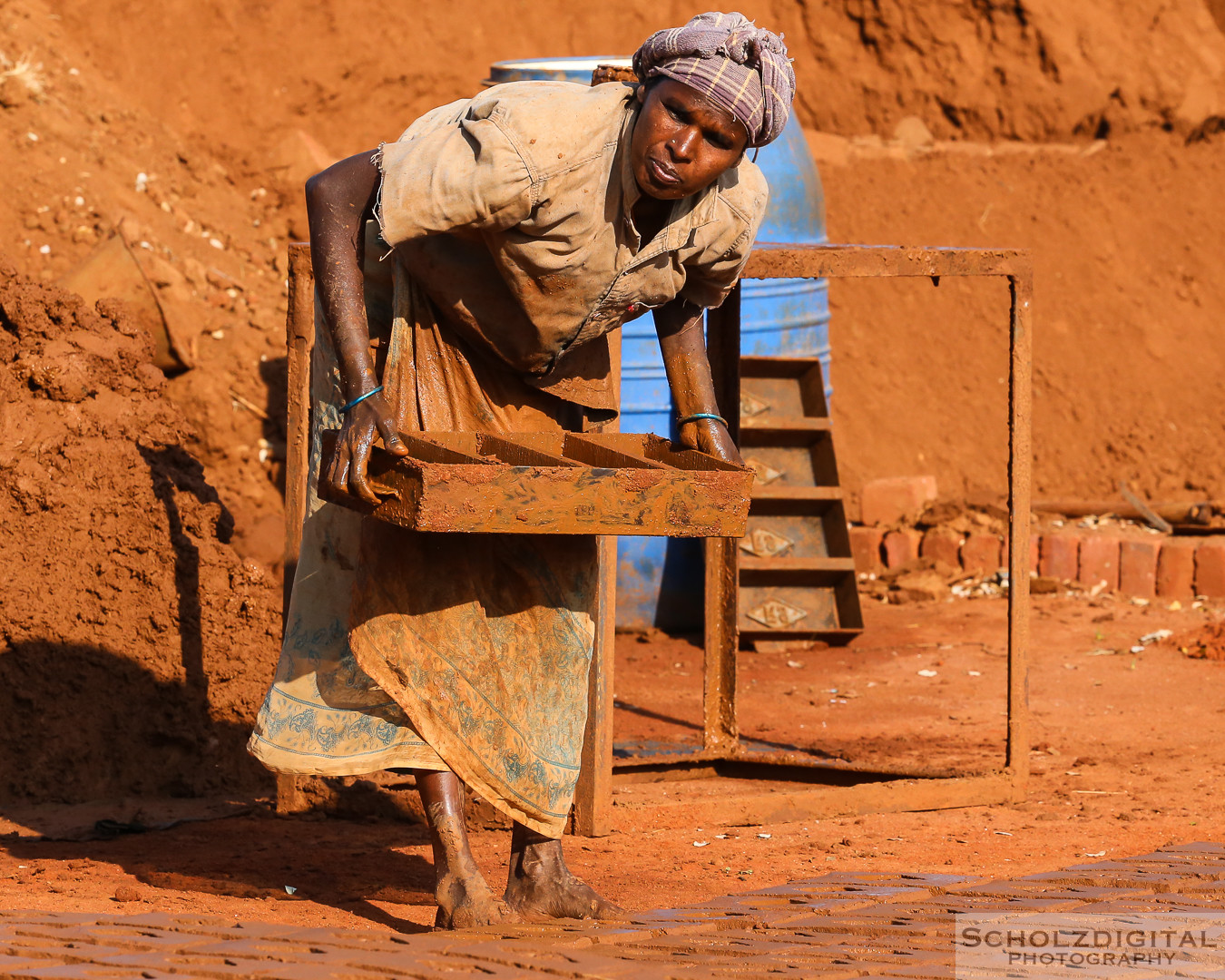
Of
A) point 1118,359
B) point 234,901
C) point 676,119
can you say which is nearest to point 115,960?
point 234,901

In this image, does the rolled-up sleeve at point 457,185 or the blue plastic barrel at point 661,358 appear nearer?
the rolled-up sleeve at point 457,185

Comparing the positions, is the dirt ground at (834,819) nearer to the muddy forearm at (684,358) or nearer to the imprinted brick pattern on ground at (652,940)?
the imprinted brick pattern on ground at (652,940)

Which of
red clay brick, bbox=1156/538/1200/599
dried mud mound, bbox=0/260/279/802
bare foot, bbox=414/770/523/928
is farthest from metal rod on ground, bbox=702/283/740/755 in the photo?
red clay brick, bbox=1156/538/1200/599

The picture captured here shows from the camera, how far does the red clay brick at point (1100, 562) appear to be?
822 cm

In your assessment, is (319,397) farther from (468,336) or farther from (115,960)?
(115,960)

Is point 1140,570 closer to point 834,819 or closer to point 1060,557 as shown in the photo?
point 1060,557

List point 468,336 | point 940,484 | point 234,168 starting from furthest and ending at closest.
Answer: point 940,484 → point 234,168 → point 468,336

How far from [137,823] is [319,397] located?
1704mm

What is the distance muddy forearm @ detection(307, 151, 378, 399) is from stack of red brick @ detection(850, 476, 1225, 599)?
599 centimetres

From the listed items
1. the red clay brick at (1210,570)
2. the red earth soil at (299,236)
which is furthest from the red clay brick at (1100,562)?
the red earth soil at (299,236)

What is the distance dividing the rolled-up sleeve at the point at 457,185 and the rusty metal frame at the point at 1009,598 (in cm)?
177

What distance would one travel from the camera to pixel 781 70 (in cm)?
280

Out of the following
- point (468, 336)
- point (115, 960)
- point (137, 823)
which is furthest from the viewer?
point (137, 823)

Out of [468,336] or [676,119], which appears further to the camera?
[468,336]
